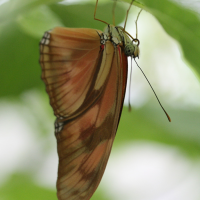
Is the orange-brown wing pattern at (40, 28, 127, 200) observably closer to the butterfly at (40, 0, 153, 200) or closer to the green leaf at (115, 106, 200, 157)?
the butterfly at (40, 0, 153, 200)

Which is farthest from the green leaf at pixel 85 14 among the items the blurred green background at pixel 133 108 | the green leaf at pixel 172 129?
the green leaf at pixel 172 129

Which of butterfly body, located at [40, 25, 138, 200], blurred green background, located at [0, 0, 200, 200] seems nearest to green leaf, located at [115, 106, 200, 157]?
blurred green background, located at [0, 0, 200, 200]

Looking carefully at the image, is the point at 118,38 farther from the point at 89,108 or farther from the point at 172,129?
the point at 172,129

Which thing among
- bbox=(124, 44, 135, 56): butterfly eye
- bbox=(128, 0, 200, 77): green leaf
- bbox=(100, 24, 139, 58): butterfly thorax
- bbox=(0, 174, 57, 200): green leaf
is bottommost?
bbox=(0, 174, 57, 200): green leaf

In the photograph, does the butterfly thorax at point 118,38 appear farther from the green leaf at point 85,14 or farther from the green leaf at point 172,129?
the green leaf at point 172,129

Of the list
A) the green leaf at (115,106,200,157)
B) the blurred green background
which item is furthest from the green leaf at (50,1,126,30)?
the green leaf at (115,106,200,157)

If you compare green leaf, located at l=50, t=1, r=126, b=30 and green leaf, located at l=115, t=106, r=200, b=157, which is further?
green leaf, located at l=115, t=106, r=200, b=157

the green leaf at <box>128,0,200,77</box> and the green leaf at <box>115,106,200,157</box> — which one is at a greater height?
the green leaf at <box>128,0,200,77</box>

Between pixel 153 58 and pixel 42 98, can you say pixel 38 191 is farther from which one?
pixel 153 58
